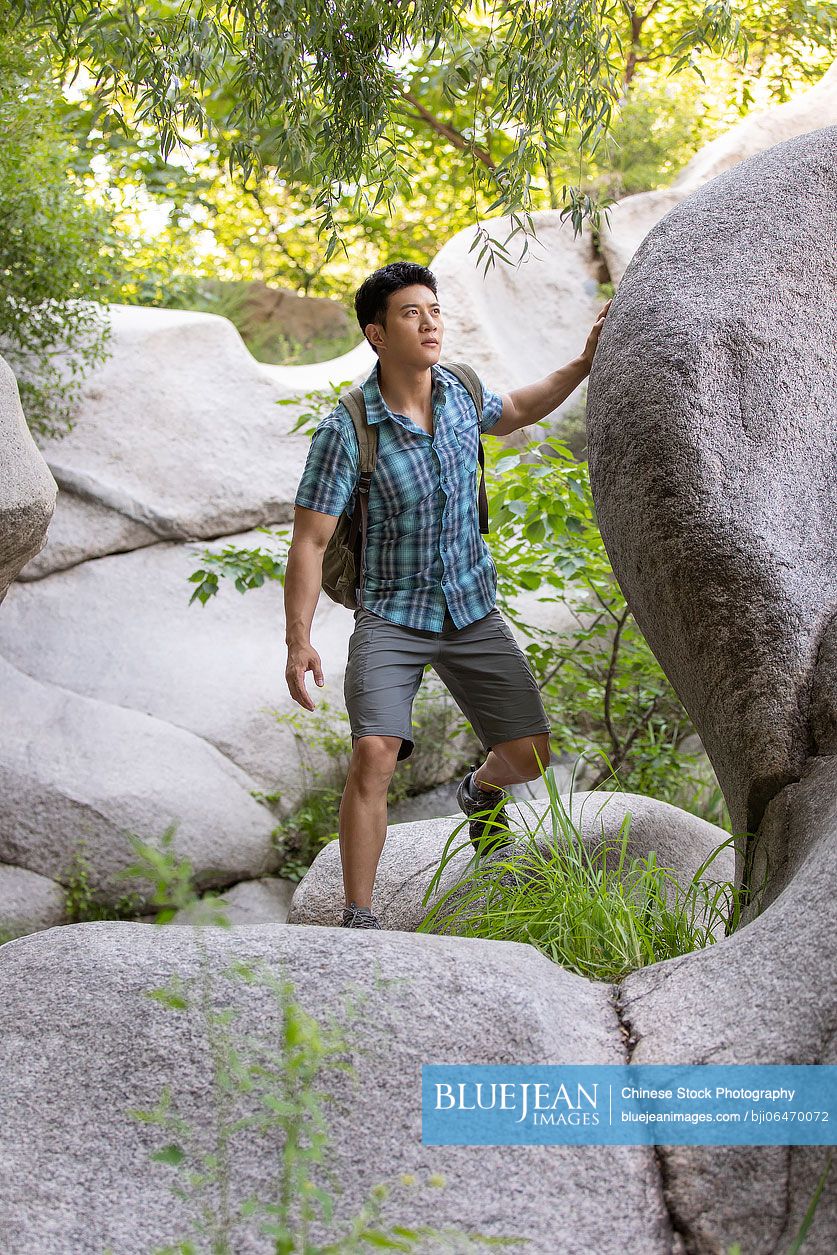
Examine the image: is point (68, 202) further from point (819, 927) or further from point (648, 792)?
point (819, 927)

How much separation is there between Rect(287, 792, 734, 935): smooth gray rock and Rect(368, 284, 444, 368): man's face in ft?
4.69

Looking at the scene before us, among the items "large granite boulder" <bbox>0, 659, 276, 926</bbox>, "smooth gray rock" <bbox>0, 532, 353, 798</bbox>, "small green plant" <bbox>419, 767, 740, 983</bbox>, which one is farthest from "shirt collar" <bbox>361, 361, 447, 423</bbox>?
"smooth gray rock" <bbox>0, 532, 353, 798</bbox>

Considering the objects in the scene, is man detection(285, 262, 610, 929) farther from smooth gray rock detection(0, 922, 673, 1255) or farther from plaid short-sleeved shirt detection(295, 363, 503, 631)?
smooth gray rock detection(0, 922, 673, 1255)

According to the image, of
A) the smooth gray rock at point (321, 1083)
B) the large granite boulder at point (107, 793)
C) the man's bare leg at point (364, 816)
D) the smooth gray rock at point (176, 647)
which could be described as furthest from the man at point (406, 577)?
the smooth gray rock at point (176, 647)

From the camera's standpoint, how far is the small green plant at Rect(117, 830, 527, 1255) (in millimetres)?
1874

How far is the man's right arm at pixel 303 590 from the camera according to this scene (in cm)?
346

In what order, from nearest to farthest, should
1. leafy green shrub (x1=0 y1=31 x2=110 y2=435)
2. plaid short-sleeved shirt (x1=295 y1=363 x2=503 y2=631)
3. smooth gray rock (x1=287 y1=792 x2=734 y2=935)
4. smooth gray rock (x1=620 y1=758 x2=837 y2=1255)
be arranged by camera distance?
smooth gray rock (x1=620 y1=758 x2=837 y2=1255)
plaid short-sleeved shirt (x1=295 y1=363 x2=503 y2=631)
smooth gray rock (x1=287 y1=792 x2=734 y2=935)
leafy green shrub (x1=0 y1=31 x2=110 y2=435)

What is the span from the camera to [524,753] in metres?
3.82

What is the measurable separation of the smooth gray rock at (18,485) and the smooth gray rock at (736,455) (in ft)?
6.99

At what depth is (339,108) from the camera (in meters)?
4.07

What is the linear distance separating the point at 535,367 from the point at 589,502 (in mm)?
3880

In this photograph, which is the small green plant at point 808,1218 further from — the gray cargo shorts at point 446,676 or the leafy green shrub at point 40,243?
the leafy green shrub at point 40,243

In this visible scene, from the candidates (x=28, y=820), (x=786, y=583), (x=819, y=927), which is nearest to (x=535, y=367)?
(x=28, y=820)

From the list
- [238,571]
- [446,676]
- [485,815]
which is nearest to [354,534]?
[446,676]
